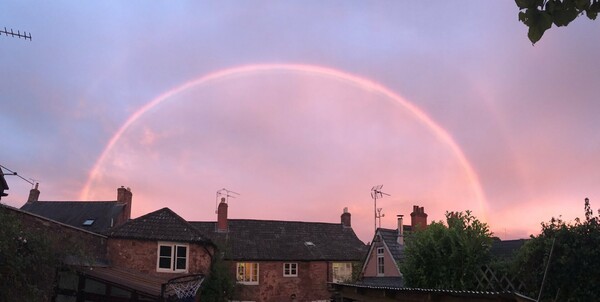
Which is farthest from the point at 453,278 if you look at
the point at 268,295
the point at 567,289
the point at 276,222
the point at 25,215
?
the point at 276,222

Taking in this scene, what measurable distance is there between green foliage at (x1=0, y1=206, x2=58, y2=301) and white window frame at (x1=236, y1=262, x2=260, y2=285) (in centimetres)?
2394

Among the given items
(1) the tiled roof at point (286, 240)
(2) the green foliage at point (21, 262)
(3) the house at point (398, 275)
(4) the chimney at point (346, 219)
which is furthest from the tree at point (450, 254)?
(4) the chimney at point (346, 219)

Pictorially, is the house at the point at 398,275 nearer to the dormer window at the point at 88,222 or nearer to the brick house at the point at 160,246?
the brick house at the point at 160,246

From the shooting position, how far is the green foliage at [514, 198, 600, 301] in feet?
53.3

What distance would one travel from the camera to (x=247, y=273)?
3806 centimetres

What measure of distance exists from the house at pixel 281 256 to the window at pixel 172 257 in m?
6.57

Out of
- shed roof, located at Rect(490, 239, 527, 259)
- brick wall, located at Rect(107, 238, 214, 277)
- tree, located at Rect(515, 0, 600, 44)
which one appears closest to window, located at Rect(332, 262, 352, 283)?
shed roof, located at Rect(490, 239, 527, 259)

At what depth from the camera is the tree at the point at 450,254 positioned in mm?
19156

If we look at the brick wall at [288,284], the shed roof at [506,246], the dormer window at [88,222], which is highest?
the dormer window at [88,222]

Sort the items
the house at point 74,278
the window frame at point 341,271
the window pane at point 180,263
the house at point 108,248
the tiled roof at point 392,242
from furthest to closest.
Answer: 1. the window frame at point 341,271
2. the tiled roof at point 392,242
3. the window pane at point 180,263
4. the house at point 108,248
5. the house at point 74,278

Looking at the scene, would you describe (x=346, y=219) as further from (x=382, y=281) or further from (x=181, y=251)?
(x=181, y=251)

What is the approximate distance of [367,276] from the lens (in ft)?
118

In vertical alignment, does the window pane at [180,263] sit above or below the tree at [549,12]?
below

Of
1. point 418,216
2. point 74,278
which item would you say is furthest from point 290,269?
point 74,278
